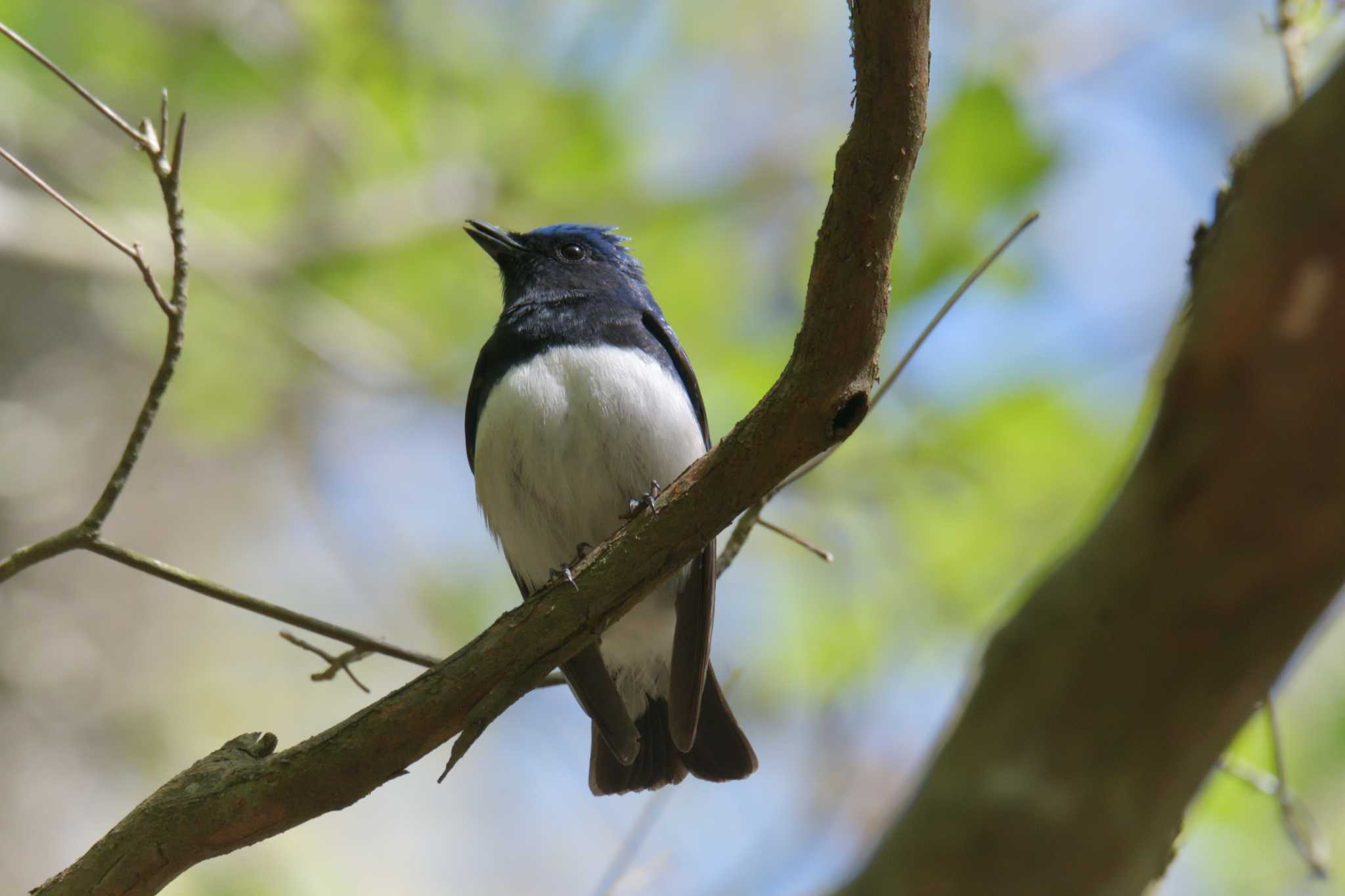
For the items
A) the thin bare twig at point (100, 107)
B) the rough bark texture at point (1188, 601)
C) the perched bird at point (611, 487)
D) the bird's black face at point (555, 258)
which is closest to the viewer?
the rough bark texture at point (1188, 601)

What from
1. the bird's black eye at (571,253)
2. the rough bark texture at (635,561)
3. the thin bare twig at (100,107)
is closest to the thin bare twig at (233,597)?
the rough bark texture at (635,561)

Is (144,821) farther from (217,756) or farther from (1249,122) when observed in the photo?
(1249,122)

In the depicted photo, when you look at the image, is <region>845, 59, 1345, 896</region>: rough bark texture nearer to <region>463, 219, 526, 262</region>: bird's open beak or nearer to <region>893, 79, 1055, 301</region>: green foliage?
<region>893, 79, 1055, 301</region>: green foliage

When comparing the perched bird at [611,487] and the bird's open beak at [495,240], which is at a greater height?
the bird's open beak at [495,240]

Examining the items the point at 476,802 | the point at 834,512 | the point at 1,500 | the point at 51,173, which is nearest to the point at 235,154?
the point at 51,173

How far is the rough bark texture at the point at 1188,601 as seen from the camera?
1257 millimetres

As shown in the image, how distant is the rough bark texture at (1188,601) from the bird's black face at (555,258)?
384cm

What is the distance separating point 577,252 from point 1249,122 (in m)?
4.17

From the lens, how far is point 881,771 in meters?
7.15

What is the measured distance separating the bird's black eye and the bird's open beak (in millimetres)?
154

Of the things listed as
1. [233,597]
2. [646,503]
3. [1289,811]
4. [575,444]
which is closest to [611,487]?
[575,444]

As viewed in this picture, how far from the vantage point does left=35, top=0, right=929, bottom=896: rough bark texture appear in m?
2.41

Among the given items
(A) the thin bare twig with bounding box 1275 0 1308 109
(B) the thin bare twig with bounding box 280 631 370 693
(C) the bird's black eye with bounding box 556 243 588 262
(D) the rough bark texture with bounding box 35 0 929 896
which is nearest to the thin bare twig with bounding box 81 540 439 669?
(B) the thin bare twig with bounding box 280 631 370 693

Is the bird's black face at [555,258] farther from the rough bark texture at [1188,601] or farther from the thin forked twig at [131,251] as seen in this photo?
the rough bark texture at [1188,601]
